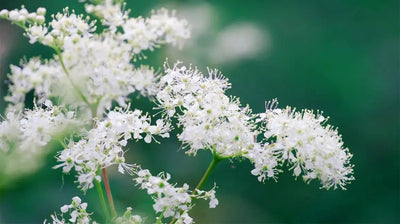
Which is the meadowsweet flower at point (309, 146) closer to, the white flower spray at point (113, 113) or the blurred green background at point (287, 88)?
the white flower spray at point (113, 113)

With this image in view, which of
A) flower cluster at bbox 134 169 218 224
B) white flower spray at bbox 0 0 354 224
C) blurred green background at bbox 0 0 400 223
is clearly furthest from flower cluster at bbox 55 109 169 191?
blurred green background at bbox 0 0 400 223

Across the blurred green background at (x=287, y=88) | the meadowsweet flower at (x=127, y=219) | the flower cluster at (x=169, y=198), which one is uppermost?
the blurred green background at (x=287, y=88)

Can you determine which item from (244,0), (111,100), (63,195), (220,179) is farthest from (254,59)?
(111,100)

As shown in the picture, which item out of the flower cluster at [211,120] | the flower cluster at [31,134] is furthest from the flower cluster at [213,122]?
the flower cluster at [31,134]

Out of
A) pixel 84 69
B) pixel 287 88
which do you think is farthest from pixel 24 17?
pixel 287 88

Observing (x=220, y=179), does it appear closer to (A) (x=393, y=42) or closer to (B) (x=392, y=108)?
(B) (x=392, y=108)
